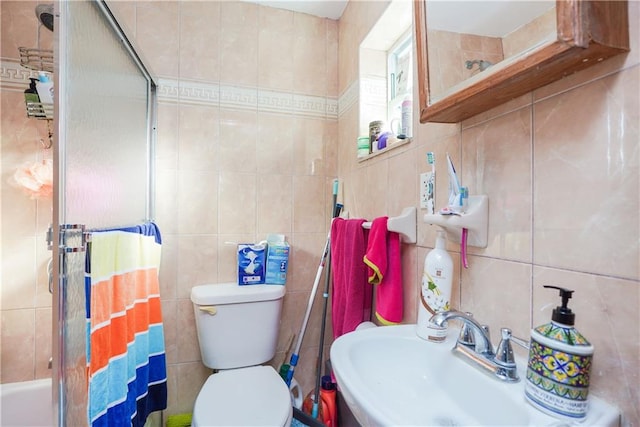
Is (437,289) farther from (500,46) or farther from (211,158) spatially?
(211,158)

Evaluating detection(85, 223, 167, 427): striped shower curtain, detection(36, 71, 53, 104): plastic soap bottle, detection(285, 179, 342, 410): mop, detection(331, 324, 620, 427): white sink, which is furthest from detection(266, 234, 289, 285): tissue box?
detection(36, 71, 53, 104): plastic soap bottle

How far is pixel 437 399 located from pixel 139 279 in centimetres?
99

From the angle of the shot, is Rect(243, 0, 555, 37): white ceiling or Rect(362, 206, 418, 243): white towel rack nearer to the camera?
Rect(243, 0, 555, 37): white ceiling

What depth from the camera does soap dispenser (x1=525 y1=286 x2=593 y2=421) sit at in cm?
44

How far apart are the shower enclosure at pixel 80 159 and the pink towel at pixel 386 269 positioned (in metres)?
0.82

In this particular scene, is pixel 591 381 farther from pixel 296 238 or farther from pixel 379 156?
pixel 296 238

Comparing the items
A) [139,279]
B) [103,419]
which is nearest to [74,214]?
[139,279]

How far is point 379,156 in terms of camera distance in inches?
48.7

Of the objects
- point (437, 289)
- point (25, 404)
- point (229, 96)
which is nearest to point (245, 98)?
point (229, 96)

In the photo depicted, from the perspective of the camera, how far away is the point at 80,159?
2.66ft

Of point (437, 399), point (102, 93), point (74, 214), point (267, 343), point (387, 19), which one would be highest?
point (387, 19)

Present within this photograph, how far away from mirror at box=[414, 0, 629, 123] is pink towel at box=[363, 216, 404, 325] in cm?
41

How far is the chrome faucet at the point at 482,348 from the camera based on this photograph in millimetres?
578

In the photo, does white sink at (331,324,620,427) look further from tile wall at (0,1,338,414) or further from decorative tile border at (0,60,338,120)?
decorative tile border at (0,60,338,120)
